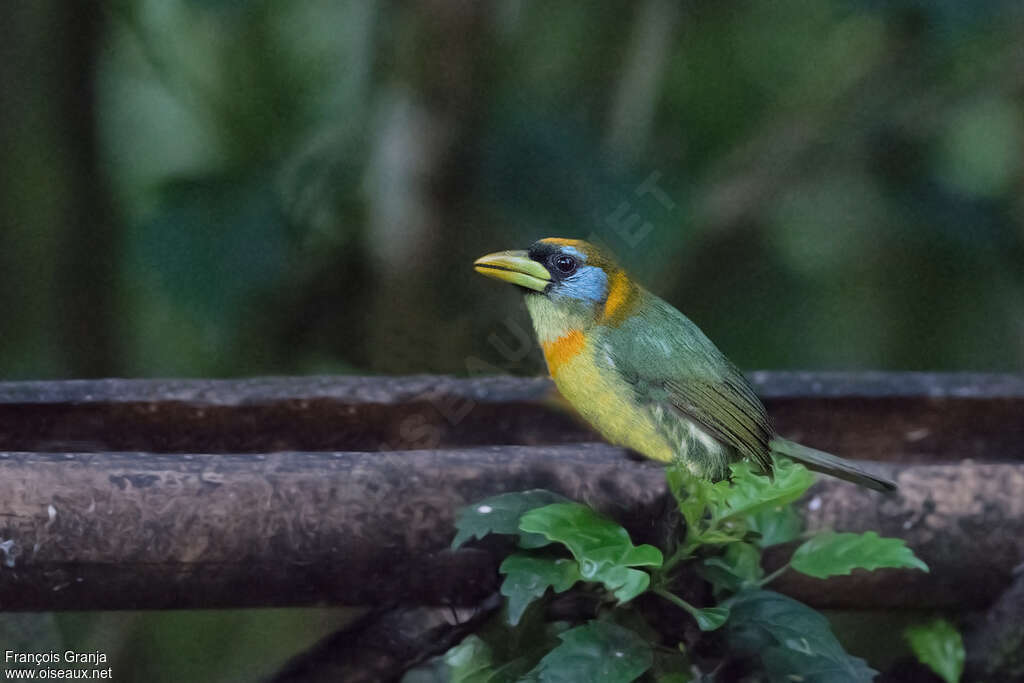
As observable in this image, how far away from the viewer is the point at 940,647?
2533 mm

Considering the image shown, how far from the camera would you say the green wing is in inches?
101

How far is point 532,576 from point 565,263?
929 millimetres

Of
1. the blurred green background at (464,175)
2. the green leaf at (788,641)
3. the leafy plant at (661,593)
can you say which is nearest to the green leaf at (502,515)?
the leafy plant at (661,593)

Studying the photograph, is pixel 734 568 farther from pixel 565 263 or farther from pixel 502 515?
pixel 565 263

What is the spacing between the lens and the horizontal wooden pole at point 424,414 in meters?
2.80

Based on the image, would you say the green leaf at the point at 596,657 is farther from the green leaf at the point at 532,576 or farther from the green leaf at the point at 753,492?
the green leaf at the point at 753,492

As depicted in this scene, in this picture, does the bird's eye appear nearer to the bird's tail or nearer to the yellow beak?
the yellow beak

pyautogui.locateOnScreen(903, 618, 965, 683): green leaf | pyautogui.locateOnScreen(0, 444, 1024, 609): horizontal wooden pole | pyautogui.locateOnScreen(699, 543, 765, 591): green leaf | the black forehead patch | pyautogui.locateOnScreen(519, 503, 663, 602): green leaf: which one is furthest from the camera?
the black forehead patch

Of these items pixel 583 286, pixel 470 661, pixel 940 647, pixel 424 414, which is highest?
pixel 583 286

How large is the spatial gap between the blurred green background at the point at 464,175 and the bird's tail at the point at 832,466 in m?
1.32

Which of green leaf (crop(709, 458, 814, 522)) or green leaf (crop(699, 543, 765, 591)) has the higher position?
green leaf (crop(709, 458, 814, 522))

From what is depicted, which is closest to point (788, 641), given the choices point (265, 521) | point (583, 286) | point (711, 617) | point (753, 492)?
point (711, 617)
